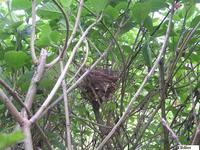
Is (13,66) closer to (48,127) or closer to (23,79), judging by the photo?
(23,79)

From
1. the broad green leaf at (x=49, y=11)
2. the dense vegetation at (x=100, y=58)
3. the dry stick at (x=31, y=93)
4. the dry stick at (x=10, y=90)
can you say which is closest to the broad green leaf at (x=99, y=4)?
the dense vegetation at (x=100, y=58)

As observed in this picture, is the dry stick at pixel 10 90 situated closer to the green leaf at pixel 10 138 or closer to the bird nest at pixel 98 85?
the green leaf at pixel 10 138

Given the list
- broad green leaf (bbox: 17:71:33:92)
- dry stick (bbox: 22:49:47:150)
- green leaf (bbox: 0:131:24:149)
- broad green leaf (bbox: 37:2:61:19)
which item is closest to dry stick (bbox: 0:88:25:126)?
dry stick (bbox: 22:49:47:150)

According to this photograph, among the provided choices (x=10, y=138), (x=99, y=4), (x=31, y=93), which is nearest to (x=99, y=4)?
(x=99, y=4)

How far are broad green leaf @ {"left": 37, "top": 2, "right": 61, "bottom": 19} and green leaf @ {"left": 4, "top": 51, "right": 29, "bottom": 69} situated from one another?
0.18 metres

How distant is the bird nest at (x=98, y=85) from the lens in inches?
41.4

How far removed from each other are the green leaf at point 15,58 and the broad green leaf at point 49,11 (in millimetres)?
180

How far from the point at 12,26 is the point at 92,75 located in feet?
0.83

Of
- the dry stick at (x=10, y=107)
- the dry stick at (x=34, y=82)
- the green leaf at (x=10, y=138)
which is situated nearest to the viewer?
the green leaf at (x=10, y=138)

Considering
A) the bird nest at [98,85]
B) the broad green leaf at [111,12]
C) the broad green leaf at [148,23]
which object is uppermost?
the broad green leaf at [111,12]

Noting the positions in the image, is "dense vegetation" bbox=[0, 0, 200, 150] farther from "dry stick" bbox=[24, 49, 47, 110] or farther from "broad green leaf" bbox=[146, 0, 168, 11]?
"dry stick" bbox=[24, 49, 47, 110]

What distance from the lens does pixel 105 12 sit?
93 cm

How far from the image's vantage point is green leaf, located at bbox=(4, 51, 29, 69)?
2.72 feet

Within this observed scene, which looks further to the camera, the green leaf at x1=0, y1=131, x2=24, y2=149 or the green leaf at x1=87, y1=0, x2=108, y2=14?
the green leaf at x1=87, y1=0, x2=108, y2=14
